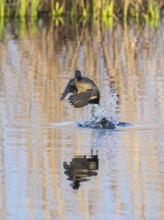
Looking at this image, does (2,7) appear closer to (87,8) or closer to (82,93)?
(87,8)

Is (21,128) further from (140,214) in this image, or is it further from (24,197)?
(140,214)

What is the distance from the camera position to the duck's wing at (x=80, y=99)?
25.5 ft

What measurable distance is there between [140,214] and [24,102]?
13.6 feet

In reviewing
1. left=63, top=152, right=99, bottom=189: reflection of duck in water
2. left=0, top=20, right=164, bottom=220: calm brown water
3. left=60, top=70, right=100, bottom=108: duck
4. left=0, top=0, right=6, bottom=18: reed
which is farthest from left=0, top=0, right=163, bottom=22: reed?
left=63, top=152, right=99, bottom=189: reflection of duck in water

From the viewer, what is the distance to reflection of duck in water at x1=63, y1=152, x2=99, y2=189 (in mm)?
5992

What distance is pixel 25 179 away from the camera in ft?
19.5

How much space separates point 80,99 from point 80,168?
1566 millimetres

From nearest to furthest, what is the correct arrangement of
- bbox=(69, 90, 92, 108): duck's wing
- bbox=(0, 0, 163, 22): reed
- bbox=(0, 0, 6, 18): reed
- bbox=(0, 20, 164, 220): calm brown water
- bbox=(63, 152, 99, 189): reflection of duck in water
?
bbox=(0, 20, 164, 220): calm brown water, bbox=(63, 152, 99, 189): reflection of duck in water, bbox=(69, 90, 92, 108): duck's wing, bbox=(0, 0, 6, 18): reed, bbox=(0, 0, 163, 22): reed

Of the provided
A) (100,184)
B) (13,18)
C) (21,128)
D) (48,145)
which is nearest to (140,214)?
(100,184)

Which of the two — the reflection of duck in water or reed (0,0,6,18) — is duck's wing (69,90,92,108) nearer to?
the reflection of duck in water

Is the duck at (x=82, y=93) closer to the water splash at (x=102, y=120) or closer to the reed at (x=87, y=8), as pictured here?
the water splash at (x=102, y=120)

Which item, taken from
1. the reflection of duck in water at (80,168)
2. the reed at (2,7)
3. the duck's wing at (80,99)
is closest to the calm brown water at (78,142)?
the reflection of duck in water at (80,168)

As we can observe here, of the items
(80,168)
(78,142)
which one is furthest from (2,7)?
(80,168)

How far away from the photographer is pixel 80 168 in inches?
248
